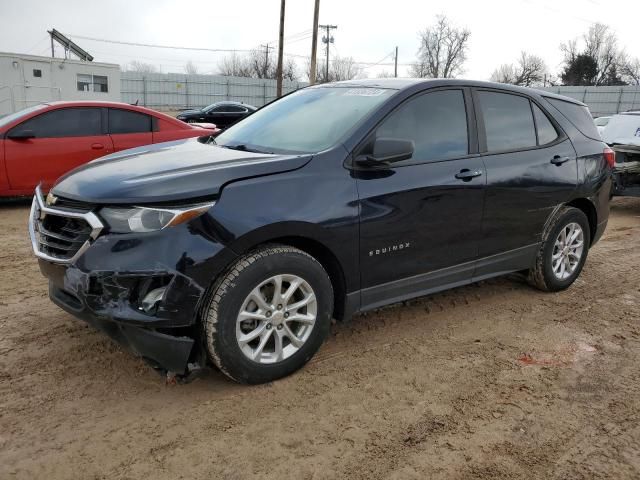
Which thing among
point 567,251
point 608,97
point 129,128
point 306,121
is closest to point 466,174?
point 306,121

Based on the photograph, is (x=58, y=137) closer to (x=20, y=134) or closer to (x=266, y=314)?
(x=20, y=134)

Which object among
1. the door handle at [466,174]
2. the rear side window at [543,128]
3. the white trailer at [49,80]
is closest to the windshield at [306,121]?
the door handle at [466,174]

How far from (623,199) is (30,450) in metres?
11.5

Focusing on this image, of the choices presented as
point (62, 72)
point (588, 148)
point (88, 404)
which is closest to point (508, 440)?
point (88, 404)

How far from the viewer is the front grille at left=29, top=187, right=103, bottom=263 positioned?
9.32ft

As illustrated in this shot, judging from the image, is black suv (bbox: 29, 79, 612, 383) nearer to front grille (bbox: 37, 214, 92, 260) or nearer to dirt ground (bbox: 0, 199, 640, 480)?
front grille (bbox: 37, 214, 92, 260)

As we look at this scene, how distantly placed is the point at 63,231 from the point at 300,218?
1.30 meters

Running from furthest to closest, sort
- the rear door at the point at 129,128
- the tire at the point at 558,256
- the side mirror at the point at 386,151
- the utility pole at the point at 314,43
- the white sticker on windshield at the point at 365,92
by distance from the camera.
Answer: the utility pole at the point at 314,43
the rear door at the point at 129,128
the tire at the point at 558,256
the white sticker on windshield at the point at 365,92
the side mirror at the point at 386,151

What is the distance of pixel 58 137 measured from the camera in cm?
768

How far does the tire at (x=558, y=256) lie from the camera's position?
473 cm

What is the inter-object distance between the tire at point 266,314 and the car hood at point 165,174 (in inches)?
17.7

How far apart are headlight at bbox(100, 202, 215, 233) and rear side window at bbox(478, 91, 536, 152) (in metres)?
2.46

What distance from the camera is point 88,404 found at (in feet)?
9.78

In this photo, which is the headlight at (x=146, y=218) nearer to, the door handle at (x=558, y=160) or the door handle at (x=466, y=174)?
the door handle at (x=466, y=174)
